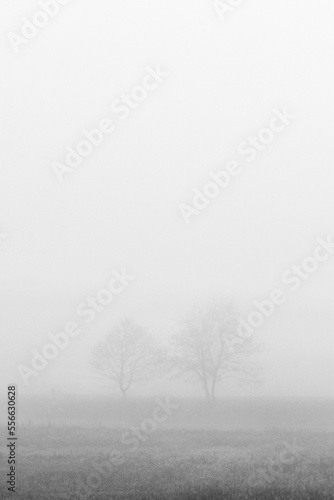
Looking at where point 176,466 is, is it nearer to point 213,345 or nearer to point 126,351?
point 213,345

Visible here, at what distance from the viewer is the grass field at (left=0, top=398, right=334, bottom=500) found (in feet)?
54.7

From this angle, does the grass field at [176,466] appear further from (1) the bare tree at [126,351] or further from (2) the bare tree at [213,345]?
(1) the bare tree at [126,351]

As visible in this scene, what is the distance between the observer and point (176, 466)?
2381 centimetres

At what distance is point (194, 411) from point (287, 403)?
10.6 metres

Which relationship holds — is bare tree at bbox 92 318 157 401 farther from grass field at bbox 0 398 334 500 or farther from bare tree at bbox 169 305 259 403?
grass field at bbox 0 398 334 500

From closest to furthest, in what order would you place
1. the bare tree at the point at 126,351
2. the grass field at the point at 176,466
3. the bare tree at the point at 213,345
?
the grass field at the point at 176,466 → the bare tree at the point at 213,345 → the bare tree at the point at 126,351

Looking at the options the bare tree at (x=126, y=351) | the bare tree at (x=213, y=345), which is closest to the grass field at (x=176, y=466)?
the bare tree at (x=213, y=345)

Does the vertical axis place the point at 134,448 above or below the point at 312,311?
below

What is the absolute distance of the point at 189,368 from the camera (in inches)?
2475

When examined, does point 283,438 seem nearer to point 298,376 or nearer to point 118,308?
point 298,376

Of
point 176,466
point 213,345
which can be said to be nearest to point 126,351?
point 213,345

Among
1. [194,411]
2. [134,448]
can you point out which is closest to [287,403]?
[194,411]

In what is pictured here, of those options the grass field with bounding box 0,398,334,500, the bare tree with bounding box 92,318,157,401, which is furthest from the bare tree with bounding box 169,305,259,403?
the grass field with bounding box 0,398,334,500

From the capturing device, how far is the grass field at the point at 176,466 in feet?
54.7
